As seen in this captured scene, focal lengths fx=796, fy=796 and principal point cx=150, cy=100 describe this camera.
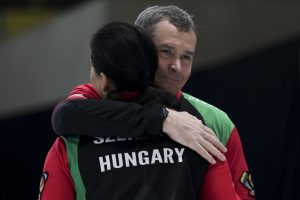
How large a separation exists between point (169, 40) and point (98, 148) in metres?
0.45

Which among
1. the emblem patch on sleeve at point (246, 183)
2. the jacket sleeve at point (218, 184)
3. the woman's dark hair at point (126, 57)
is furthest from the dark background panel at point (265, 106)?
the woman's dark hair at point (126, 57)

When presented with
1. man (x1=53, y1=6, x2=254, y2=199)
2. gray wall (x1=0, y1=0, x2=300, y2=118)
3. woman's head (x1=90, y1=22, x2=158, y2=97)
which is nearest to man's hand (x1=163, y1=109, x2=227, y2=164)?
man (x1=53, y1=6, x2=254, y2=199)

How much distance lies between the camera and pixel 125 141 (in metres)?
1.89

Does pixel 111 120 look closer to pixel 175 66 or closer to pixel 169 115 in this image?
pixel 169 115

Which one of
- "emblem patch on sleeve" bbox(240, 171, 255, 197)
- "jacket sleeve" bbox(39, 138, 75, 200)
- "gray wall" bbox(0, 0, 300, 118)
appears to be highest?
"jacket sleeve" bbox(39, 138, 75, 200)

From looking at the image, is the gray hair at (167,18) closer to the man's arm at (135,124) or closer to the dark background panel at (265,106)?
the man's arm at (135,124)

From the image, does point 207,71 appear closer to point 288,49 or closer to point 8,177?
point 288,49

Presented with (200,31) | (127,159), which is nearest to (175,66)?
(127,159)

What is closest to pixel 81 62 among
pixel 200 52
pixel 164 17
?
pixel 200 52

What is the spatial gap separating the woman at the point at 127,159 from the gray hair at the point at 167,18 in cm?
32

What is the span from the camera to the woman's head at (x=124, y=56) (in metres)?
1.83

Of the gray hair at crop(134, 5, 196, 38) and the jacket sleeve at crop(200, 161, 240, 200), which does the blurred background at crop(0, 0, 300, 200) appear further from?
the jacket sleeve at crop(200, 161, 240, 200)

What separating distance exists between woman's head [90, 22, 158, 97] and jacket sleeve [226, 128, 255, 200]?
1.29 feet

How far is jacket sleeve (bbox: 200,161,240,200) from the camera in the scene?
6.18 feet
